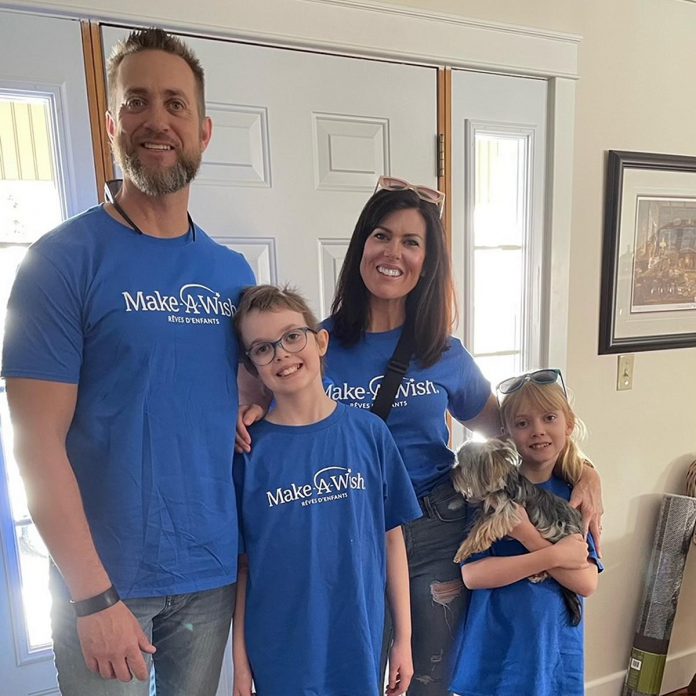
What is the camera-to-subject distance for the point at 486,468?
1046mm

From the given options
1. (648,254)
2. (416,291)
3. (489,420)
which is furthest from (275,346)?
(648,254)

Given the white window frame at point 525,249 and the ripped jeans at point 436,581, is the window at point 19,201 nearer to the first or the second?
the ripped jeans at point 436,581

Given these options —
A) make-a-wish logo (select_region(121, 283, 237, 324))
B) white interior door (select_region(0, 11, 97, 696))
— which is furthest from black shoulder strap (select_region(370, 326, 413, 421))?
white interior door (select_region(0, 11, 97, 696))

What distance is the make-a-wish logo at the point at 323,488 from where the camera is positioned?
0.93 metres

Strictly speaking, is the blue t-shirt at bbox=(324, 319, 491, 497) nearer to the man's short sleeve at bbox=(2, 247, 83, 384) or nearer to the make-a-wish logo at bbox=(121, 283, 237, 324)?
the make-a-wish logo at bbox=(121, 283, 237, 324)

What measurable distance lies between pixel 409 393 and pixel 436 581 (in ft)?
1.26

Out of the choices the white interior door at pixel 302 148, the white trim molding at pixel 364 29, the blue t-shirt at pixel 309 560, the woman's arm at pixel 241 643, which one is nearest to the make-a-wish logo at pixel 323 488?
the blue t-shirt at pixel 309 560

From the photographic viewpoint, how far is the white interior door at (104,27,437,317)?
1.33 metres

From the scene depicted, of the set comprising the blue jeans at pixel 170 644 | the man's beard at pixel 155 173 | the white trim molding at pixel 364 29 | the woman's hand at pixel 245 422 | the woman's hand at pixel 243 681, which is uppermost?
the white trim molding at pixel 364 29

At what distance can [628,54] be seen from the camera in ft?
5.63

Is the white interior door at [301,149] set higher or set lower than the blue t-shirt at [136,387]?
higher

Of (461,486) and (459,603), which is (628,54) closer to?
(461,486)

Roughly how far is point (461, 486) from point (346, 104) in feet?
3.22

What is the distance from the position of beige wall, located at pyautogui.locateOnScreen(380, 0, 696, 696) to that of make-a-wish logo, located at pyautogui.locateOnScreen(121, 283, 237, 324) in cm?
100
